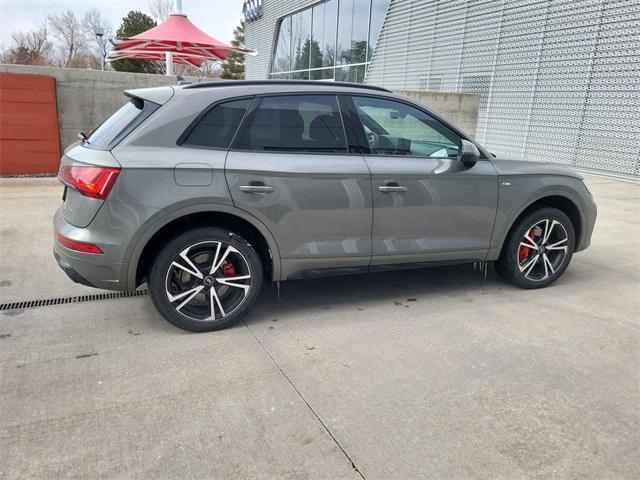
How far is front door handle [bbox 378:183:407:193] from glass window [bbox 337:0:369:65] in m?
17.7

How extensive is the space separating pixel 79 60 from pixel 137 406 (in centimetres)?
4802

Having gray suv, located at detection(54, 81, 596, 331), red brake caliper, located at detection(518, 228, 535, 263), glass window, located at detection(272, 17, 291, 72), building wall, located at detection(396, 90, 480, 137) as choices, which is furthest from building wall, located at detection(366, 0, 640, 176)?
glass window, located at detection(272, 17, 291, 72)

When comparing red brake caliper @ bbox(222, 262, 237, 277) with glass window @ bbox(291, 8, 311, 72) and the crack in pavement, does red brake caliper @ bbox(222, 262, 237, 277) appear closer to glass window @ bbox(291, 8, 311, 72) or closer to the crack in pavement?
the crack in pavement

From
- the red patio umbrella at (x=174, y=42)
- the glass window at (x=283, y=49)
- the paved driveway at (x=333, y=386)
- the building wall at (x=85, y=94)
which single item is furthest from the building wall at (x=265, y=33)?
the paved driveway at (x=333, y=386)

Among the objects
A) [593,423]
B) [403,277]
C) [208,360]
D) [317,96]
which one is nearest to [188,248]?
[208,360]

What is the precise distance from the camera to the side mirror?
394 centimetres

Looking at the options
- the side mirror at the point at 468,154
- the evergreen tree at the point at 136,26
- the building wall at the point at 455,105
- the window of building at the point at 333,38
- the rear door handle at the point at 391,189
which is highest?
the evergreen tree at the point at 136,26

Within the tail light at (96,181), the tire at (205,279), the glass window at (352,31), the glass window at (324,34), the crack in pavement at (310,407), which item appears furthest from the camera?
the glass window at (324,34)

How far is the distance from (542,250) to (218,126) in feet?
9.98

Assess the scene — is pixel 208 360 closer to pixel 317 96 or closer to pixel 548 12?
pixel 317 96

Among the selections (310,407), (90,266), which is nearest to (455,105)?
(90,266)

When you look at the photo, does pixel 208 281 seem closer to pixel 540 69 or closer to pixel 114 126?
pixel 114 126

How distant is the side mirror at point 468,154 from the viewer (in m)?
3.94

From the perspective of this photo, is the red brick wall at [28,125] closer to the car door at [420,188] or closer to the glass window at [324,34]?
the car door at [420,188]
